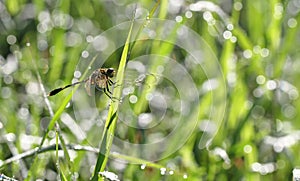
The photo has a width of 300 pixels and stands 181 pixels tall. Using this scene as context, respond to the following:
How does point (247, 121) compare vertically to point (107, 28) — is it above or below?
below

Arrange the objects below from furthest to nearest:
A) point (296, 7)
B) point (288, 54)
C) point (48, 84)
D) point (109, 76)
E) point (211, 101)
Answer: point (296, 7)
point (288, 54)
point (48, 84)
point (211, 101)
point (109, 76)

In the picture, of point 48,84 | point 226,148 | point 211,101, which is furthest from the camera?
point 48,84

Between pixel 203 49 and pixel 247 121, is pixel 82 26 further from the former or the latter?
pixel 247 121

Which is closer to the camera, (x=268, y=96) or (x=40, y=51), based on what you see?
(x=268, y=96)

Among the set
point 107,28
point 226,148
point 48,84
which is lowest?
point 226,148

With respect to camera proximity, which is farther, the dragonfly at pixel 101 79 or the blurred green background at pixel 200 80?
the blurred green background at pixel 200 80

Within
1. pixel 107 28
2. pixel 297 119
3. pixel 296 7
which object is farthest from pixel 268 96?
pixel 107 28

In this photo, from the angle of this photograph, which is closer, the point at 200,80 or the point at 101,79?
the point at 101,79

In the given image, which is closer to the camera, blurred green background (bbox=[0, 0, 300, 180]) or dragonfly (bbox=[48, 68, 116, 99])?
dragonfly (bbox=[48, 68, 116, 99])
